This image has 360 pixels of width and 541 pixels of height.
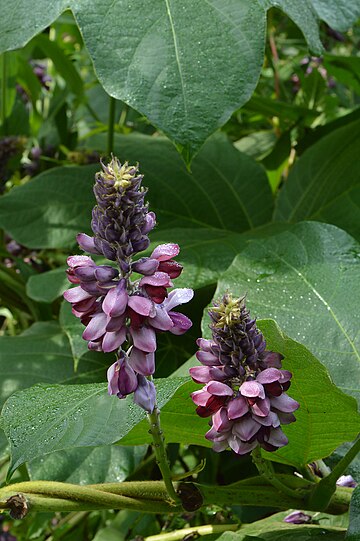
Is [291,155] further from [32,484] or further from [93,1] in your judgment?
[32,484]

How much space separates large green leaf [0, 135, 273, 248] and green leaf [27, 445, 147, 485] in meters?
0.47

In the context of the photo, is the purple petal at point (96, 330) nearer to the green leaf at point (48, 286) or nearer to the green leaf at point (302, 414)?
the green leaf at point (302, 414)

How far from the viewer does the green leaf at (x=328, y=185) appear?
1.37 meters

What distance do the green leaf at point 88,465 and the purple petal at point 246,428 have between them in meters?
0.43

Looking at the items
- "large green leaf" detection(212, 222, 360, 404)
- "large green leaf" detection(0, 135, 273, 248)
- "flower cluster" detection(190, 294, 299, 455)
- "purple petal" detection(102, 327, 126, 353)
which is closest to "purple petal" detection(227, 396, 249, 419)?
"flower cluster" detection(190, 294, 299, 455)

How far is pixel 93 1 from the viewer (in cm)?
97

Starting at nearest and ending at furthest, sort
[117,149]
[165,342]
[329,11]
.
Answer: [329,11] < [165,342] < [117,149]

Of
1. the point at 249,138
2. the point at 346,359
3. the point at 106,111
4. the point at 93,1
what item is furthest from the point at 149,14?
the point at 106,111

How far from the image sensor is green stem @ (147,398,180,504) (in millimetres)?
663

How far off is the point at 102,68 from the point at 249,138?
102 cm

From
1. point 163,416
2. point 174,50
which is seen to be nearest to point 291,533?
point 163,416

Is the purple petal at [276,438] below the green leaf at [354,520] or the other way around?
the other way around

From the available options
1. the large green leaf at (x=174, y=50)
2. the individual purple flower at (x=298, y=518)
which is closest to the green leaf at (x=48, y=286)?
the large green leaf at (x=174, y=50)

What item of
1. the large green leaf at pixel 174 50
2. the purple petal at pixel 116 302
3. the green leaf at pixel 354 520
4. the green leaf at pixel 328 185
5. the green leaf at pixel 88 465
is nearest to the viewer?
the purple petal at pixel 116 302
